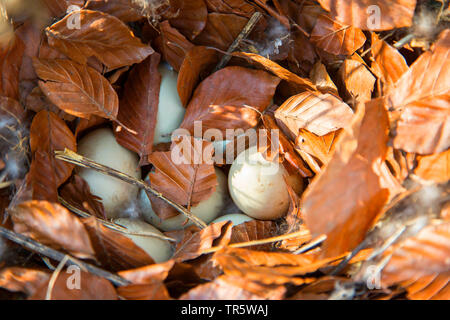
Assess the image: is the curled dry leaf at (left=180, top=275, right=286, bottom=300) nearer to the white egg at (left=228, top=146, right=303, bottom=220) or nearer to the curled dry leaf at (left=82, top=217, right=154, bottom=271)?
the curled dry leaf at (left=82, top=217, right=154, bottom=271)

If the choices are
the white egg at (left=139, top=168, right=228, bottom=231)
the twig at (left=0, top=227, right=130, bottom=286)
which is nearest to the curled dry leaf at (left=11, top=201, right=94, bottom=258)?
the twig at (left=0, top=227, right=130, bottom=286)

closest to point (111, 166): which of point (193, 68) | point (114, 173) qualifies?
point (114, 173)

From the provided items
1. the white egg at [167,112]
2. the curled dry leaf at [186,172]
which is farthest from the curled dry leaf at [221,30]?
the curled dry leaf at [186,172]

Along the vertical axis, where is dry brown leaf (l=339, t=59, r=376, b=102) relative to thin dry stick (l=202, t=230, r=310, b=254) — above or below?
above

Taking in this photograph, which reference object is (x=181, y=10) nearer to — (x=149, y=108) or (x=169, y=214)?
(x=149, y=108)

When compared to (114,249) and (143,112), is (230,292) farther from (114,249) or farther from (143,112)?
(143,112)

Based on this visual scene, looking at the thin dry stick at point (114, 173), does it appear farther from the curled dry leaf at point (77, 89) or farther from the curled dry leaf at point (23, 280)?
the curled dry leaf at point (23, 280)

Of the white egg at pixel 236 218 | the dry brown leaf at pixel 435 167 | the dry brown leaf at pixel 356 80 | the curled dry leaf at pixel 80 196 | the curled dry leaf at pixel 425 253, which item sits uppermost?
the dry brown leaf at pixel 356 80
